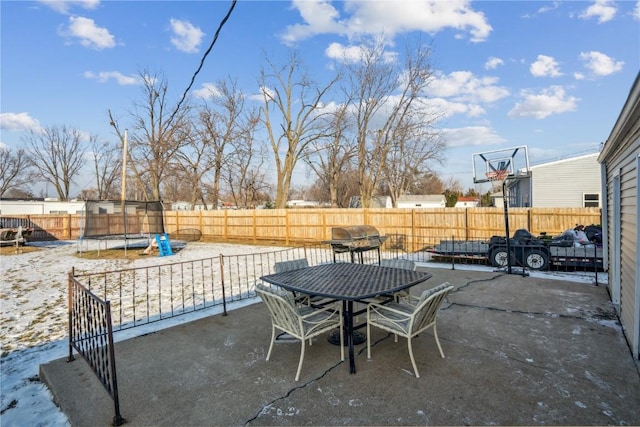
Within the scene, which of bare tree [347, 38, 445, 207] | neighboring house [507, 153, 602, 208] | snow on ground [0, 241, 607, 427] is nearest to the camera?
snow on ground [0, 241, 607, 427]

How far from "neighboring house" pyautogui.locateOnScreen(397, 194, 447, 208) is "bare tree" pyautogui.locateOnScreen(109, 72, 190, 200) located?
23395 mm

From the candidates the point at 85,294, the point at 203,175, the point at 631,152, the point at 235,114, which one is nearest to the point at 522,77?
the point at 631,152

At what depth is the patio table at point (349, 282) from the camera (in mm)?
2938

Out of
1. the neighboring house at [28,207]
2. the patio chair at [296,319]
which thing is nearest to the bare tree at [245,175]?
the neighboring house at [28,207]

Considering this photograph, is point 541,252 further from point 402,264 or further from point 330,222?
point 330,222

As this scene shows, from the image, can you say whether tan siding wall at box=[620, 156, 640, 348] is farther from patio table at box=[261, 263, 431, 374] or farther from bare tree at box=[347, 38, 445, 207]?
bare tree at box=[347, 38, 445, 207]

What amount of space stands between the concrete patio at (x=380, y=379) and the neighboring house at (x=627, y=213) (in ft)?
0.96

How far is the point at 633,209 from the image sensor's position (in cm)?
335

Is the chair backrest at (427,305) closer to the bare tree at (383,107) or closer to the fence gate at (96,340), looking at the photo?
the fence gate at (96,340)

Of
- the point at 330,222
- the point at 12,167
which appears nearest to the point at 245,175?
the point at 330,222

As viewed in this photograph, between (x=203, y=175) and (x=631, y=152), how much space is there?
26645 millimetres

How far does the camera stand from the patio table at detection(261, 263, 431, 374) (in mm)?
2938

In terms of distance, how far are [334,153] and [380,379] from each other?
74.5 feet

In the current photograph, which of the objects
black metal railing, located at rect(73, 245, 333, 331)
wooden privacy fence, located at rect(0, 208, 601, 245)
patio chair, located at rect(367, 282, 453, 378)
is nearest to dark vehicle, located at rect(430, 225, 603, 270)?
wooden privacy fence, located at rect(0, 208, 601, 245)
